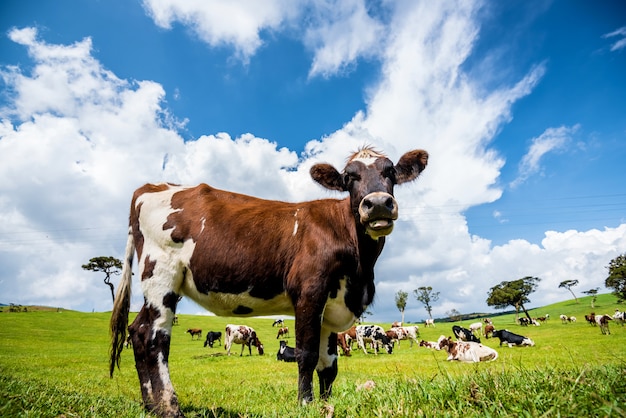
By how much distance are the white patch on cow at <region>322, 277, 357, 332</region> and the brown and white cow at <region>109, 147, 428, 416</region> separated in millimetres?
15

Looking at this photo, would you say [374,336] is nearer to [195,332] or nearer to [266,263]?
[195,332]

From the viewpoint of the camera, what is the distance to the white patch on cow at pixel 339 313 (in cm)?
497

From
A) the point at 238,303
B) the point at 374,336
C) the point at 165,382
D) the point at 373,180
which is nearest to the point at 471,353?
the point at 374,336

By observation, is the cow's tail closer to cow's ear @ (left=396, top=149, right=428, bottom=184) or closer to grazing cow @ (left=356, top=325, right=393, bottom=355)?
cow's ear @ (left=396, top=149, right=428, bottom=184)

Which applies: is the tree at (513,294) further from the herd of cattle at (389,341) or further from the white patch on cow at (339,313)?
the white patch on cow at (339,313)

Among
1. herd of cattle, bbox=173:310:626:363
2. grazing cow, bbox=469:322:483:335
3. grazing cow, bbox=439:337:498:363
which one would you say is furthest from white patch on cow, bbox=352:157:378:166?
Answer: grazing cow, bbox=469:322:483:335

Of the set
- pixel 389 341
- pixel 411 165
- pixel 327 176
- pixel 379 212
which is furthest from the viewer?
pixel 389 341

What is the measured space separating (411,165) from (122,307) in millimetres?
5141

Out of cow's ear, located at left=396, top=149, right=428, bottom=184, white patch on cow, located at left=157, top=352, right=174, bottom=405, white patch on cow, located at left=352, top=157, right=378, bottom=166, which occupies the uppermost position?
cow's ear, located at left=396, top=149, right=428, bottom=184

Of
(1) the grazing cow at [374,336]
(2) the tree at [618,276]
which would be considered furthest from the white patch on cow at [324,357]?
(2) the tree at [618,276]

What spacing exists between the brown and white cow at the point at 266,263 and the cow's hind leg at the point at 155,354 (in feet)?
0.04

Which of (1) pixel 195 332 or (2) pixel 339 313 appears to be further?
(1) pixel 195 332

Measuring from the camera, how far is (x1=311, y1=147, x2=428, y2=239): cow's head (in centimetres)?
469

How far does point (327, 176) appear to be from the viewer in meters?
6.06
